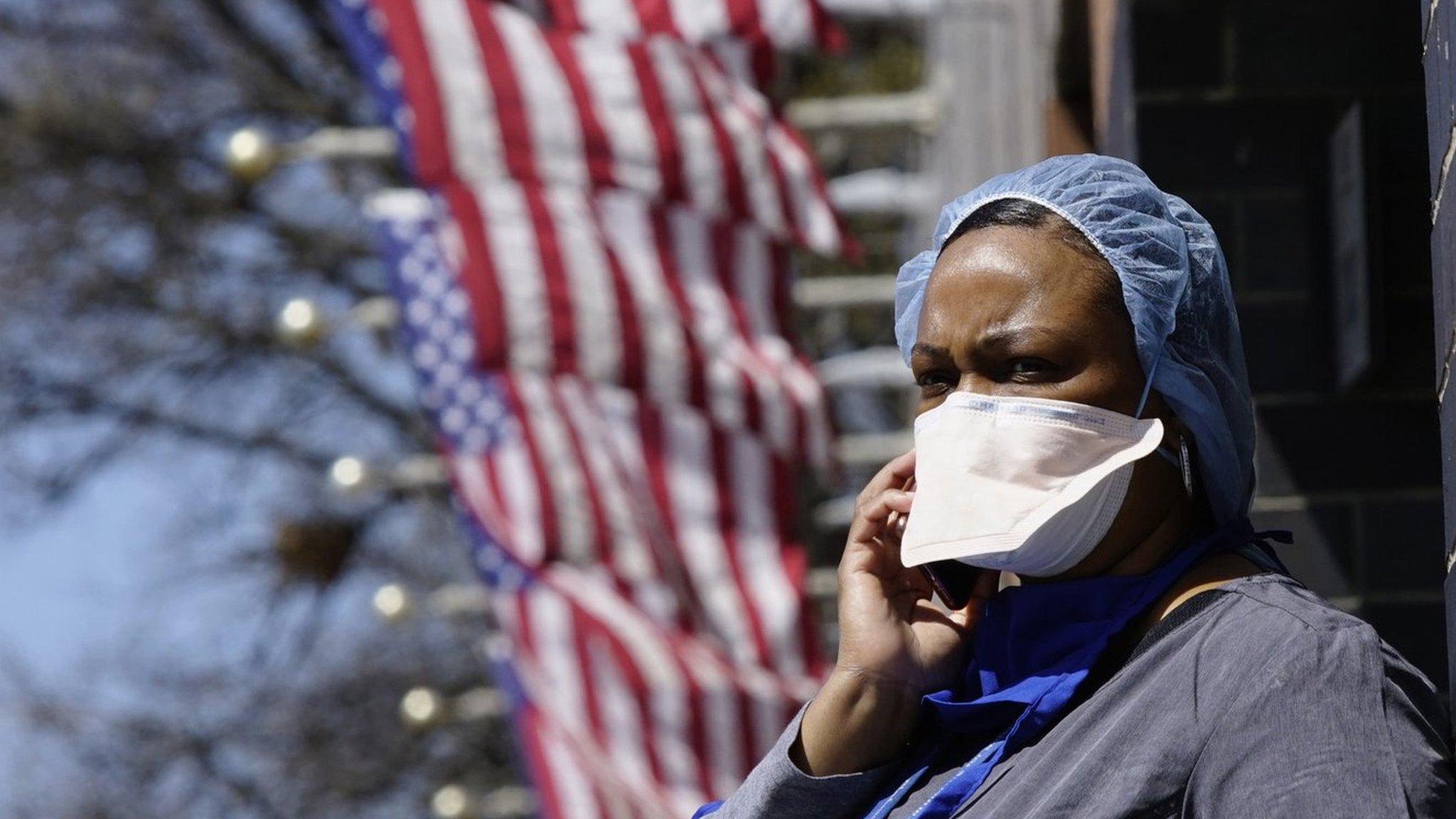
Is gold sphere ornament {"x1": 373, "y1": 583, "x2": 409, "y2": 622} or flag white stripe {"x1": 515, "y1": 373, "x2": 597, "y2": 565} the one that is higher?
flag white stripe {"x1": 515, "y1": 373, "x2": 597, "y2": 565}

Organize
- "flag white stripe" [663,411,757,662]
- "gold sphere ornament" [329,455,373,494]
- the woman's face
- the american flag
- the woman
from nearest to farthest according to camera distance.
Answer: the woman
the woman's face
the american flag
"flag white stripe" [663,411,757,662]
"gold sphere ornament" [329,455,373,494]

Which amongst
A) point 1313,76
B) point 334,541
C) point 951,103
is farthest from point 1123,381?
point 334,541

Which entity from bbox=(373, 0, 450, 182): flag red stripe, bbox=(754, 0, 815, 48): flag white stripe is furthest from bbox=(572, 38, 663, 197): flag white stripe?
bbox=(754, 0, 815, 48): flag white stripe

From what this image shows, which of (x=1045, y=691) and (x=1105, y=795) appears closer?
(x=1105, y=795)

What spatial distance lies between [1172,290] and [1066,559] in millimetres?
307

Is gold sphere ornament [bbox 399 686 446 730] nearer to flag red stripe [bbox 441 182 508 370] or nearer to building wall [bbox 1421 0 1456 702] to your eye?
flag red stripe [bbox 441 182 508 370]

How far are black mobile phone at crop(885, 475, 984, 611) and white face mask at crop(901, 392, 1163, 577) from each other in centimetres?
16

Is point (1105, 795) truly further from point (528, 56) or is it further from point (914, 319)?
point (528, 56)

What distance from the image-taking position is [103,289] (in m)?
18.8

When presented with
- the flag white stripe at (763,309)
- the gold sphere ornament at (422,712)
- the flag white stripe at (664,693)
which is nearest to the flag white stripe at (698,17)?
the flag white stripe at (763,309)

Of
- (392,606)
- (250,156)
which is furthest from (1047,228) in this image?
(392,606)

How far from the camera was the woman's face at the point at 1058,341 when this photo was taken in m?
2.70

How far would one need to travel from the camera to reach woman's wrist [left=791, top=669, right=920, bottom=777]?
279 centimetres

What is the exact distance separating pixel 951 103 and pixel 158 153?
9541 millimetres
